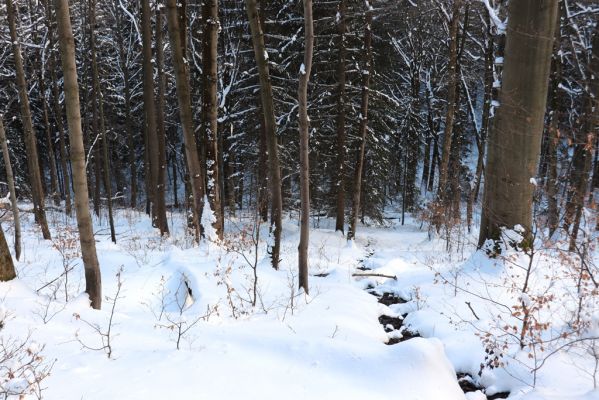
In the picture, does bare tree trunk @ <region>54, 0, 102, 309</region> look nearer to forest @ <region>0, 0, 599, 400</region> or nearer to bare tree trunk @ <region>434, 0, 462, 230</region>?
forest @ <region>0, 0, 599, 400</region>

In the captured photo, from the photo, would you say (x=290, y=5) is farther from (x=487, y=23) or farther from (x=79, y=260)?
(x=79, y=260)

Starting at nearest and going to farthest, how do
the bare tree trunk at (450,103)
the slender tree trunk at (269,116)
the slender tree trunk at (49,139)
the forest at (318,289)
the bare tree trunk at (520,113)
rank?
the forest at (318,289)
the bare tree trunk at (520,113)
the slender tree trunk at (269,116)
the bare tree trunk at (450,103)
the slender tree trunk at (49,139)

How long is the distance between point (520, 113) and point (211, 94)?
5866 mm

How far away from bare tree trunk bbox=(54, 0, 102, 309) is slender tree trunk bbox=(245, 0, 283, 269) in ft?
9.55

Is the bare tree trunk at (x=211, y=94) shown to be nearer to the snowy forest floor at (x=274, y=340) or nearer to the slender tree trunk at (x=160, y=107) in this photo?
the snowy forest floor at (x=274, y=340)

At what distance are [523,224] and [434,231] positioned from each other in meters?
8.42

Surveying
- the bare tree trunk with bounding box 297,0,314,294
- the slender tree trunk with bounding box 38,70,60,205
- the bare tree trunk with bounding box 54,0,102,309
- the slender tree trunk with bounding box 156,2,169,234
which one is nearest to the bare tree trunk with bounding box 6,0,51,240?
the slender tree trunk with bounding box 156,2,169,234

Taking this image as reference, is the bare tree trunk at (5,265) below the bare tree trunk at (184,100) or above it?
below

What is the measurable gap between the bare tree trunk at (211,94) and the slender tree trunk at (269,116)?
1.65 meters

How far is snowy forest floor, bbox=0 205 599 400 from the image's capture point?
3.05 metres

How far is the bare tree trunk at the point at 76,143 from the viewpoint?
167 inches

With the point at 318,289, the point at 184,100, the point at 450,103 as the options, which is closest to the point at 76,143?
the point at 318,289

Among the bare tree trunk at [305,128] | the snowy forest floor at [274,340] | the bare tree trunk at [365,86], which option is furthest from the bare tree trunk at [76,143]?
the bare tree trunk at [365,86]

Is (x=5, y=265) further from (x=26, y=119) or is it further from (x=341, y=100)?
(x=341, y=100)
